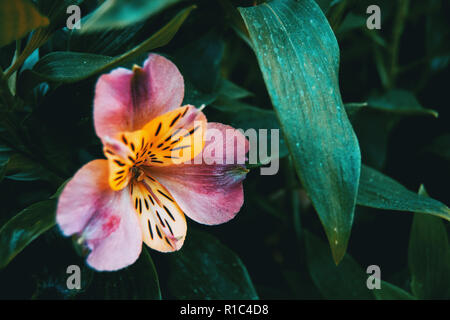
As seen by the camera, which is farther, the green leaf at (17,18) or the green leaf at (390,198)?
the green leaf at (390,198)

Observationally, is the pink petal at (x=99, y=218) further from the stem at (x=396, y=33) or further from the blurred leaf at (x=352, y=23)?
the stem at (x=396, y=33)

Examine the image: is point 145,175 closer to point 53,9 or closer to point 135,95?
point 135,95

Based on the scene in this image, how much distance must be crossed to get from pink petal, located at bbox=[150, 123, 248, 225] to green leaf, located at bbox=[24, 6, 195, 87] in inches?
4.8

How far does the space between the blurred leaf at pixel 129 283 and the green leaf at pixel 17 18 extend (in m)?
0.33

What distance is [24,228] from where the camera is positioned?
1.77 ft

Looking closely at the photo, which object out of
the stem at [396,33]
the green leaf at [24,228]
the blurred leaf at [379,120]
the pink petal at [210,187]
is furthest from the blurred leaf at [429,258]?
the green leaf at [24,228]

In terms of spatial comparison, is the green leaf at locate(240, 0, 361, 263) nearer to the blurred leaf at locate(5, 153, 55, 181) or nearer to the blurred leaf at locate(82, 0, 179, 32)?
the blurred leaf at locate(82, 0, 179, 32)

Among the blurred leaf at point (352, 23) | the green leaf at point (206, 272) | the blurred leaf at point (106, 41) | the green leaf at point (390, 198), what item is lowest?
the green leaf at point (206, 272)

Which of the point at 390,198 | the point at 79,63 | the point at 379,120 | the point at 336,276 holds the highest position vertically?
the point at 79,63

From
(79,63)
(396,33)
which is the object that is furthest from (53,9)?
(396,33)

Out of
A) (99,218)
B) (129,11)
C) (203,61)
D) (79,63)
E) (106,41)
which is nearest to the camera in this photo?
(129,11)

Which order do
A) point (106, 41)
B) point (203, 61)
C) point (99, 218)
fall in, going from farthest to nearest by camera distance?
point (203, 61) < point (106, 41) < point (99, 218)

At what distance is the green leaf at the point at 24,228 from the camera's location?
514mm

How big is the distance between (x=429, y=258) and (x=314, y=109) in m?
0.42
